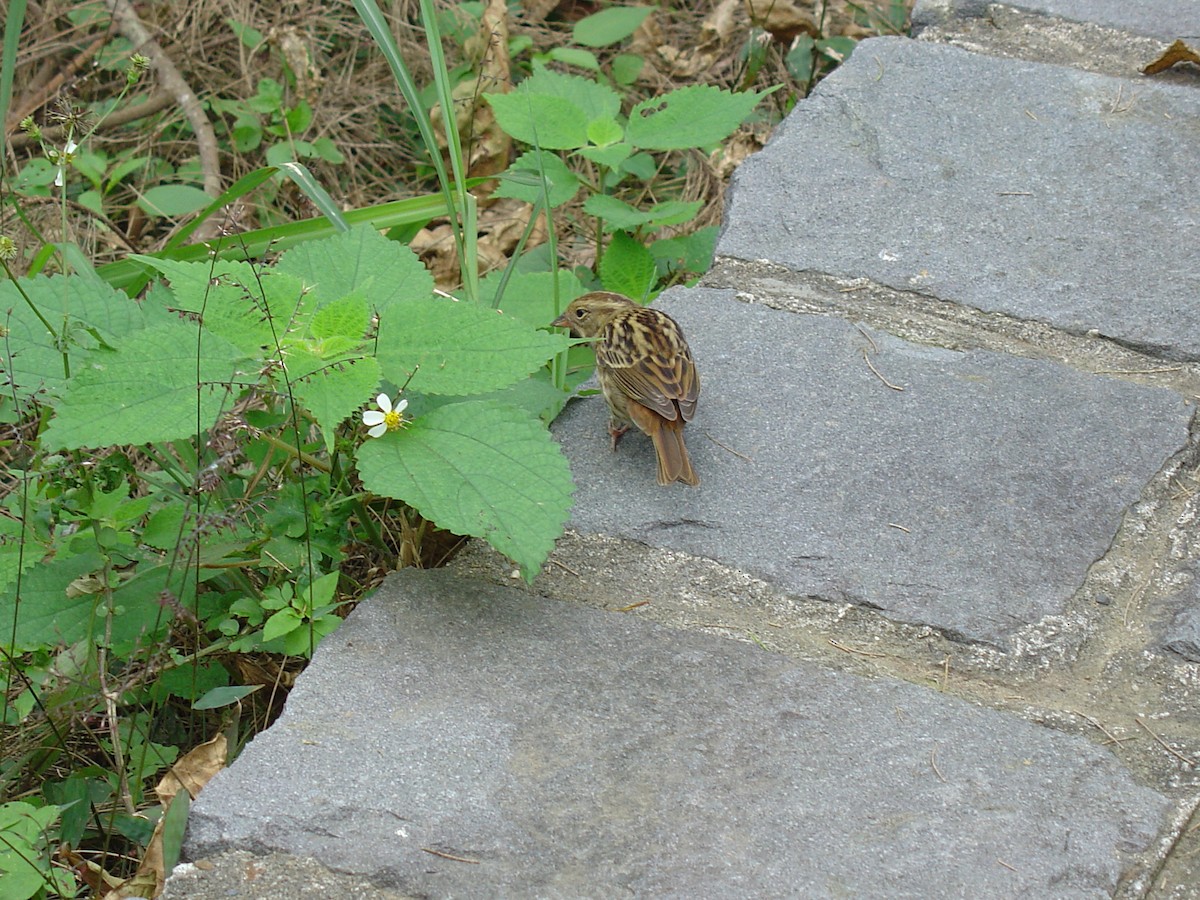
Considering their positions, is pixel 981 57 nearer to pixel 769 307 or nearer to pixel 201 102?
pixel 769 307

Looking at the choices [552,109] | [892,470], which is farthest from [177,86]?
[892,470]

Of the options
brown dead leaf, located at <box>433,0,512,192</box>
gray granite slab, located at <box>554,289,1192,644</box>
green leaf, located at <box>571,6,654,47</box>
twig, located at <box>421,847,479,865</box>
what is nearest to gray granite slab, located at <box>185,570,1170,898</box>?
twig, located at <box>421,847,479,865</box>

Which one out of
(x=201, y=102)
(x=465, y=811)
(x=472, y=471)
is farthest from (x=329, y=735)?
(x=201, y=102)

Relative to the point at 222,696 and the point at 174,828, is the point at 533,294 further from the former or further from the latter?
the point at 174,828

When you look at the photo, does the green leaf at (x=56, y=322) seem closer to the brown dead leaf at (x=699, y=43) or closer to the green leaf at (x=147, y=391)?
the green leaf at (x=147, y=391)

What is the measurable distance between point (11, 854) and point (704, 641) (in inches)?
53.0

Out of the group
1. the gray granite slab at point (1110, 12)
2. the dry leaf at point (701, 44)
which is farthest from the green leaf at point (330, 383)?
the dry leaf at point (701, 44)

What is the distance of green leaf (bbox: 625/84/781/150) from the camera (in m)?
4.13

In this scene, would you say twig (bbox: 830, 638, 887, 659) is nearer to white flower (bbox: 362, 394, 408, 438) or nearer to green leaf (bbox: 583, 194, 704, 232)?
white flower (bbox: 362, 394, 408, 438)

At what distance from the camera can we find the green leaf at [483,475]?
2.54 m

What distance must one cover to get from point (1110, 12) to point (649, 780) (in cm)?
358

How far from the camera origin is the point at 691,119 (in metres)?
4.23

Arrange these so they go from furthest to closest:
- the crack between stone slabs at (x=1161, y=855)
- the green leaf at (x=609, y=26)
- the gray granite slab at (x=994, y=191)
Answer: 1. the green leaf at (x=609, y=26)
2. the gray granite slab at (x=994, y=191)
3. the crack between stone slabs at (x=1161, y=855)

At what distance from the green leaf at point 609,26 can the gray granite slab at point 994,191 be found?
6.01 ft
